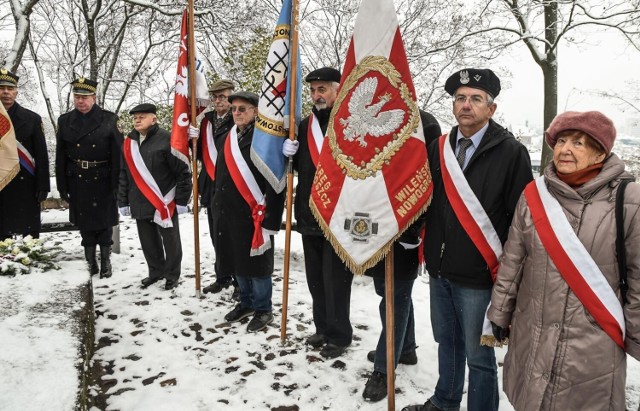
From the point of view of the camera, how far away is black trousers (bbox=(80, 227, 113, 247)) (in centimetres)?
529

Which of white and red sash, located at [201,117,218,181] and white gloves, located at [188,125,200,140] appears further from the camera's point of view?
white and red sash, located at [201,117,218,181]

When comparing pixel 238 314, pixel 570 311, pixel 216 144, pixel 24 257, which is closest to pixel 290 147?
pixel 216 144

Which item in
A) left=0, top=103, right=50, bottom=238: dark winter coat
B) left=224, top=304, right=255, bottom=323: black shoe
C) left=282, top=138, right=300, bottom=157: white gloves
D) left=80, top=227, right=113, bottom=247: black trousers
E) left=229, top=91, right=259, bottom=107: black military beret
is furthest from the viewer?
left=80, top=227, right=113, bottom=247: black trousers

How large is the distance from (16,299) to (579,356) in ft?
12.8

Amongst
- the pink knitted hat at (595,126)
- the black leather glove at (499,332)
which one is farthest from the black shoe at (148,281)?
the pink knitted hat at (595,126)

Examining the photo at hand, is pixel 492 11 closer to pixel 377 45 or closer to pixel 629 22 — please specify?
pixel 629 22

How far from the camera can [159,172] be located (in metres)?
4.91

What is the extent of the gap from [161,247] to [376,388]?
3336mm

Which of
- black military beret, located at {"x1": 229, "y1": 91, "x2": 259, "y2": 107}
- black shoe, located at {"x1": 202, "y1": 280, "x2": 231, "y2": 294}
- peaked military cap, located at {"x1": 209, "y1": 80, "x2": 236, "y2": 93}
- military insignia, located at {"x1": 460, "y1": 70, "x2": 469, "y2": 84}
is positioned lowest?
black shoe, located at {"x1": 202, "y1": 280, "x2": 231, "y2": 294}

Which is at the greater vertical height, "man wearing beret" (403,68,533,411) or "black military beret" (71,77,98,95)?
"black military beret" (71,77,98,95)

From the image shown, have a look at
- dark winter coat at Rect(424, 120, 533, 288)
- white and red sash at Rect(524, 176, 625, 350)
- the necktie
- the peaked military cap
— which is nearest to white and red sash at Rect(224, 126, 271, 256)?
the peaked military cap

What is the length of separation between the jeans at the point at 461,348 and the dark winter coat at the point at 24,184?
476 centimetres

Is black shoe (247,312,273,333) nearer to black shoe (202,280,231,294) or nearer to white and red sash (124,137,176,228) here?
black shoe (202,280,231,294)

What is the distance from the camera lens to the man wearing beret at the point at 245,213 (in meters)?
3.89
